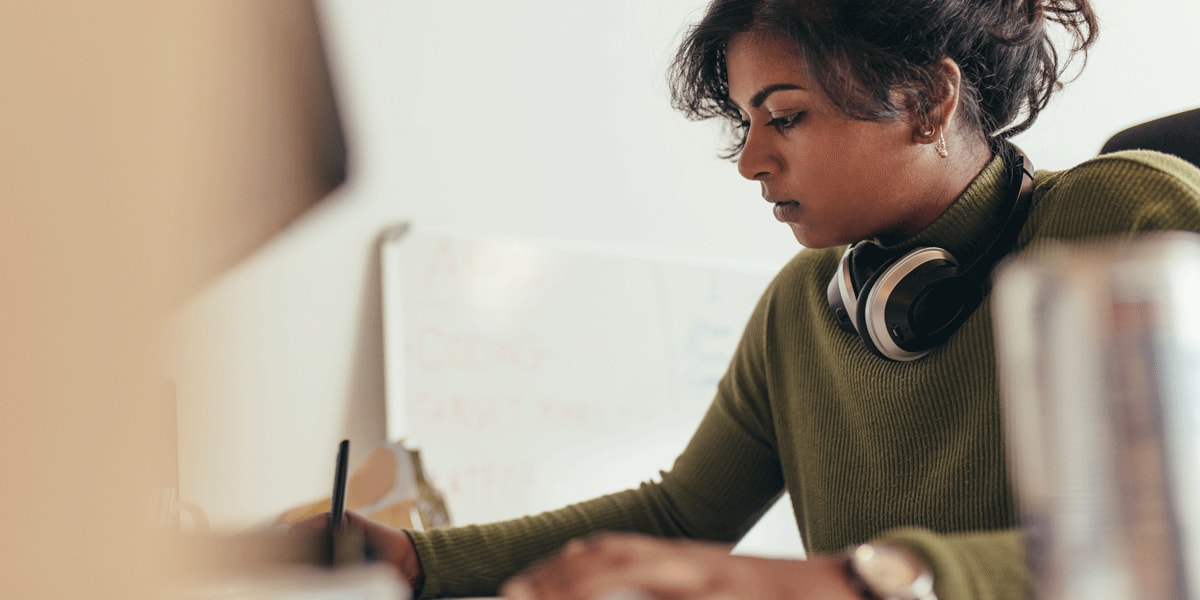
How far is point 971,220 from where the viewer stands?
85 cm

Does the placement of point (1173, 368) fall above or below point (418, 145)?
below

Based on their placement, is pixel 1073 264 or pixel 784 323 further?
pixel 784 323

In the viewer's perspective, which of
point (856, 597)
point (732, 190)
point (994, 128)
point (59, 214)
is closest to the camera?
point (59, 214)

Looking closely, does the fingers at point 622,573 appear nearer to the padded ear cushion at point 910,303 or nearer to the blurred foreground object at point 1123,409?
the blurred foreground object at point 1123,409

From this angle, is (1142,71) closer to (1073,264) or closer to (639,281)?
(639,281)

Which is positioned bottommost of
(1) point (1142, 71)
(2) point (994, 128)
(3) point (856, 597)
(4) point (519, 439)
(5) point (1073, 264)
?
(4) point (519, 439)

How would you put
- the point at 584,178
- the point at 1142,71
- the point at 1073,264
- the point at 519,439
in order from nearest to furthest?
the point at 1073,264, the point at 519,439, the point at 584,178, the point at 1142,71

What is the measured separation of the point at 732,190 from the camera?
229 centimetres

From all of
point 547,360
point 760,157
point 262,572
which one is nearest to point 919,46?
point 760,157

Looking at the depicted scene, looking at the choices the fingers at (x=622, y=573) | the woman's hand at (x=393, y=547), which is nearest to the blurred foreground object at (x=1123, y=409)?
the fingers at (x=622, y=573)

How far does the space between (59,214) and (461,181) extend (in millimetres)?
1915

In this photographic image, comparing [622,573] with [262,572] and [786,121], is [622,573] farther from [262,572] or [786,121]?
[786,121]

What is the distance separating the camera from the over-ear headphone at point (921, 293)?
761 mm

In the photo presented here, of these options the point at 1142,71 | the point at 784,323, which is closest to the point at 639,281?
the point at 784,323
